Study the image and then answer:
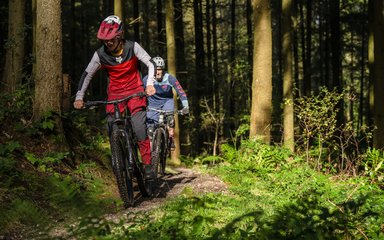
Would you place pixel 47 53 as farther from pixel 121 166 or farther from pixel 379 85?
pixel 379 85

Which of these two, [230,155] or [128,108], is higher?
[128,108]

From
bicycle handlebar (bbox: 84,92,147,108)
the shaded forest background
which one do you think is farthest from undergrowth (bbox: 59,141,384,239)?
bicycle handlebar (bbox: 84,92,147,108)

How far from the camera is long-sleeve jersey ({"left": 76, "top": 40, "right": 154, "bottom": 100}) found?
22.1ft

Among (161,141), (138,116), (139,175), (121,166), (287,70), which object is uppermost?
(287,70)

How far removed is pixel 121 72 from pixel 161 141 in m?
1.92

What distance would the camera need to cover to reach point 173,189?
8523mm

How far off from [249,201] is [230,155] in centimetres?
410

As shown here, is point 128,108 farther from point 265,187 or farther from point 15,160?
point 265,187

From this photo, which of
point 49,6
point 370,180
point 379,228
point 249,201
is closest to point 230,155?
point 370,180

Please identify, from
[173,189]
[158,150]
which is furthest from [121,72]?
[173,189]

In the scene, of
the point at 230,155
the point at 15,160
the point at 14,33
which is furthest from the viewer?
the point at 14,33

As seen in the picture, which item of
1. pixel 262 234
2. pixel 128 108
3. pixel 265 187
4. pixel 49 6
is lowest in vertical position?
pixel 265 187

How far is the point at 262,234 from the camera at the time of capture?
3.89 meters

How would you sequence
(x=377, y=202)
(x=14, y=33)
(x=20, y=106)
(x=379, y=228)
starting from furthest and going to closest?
(x=14, y=33), (x=20, y=106), (x=377, y=202), (x=379, y=228)
